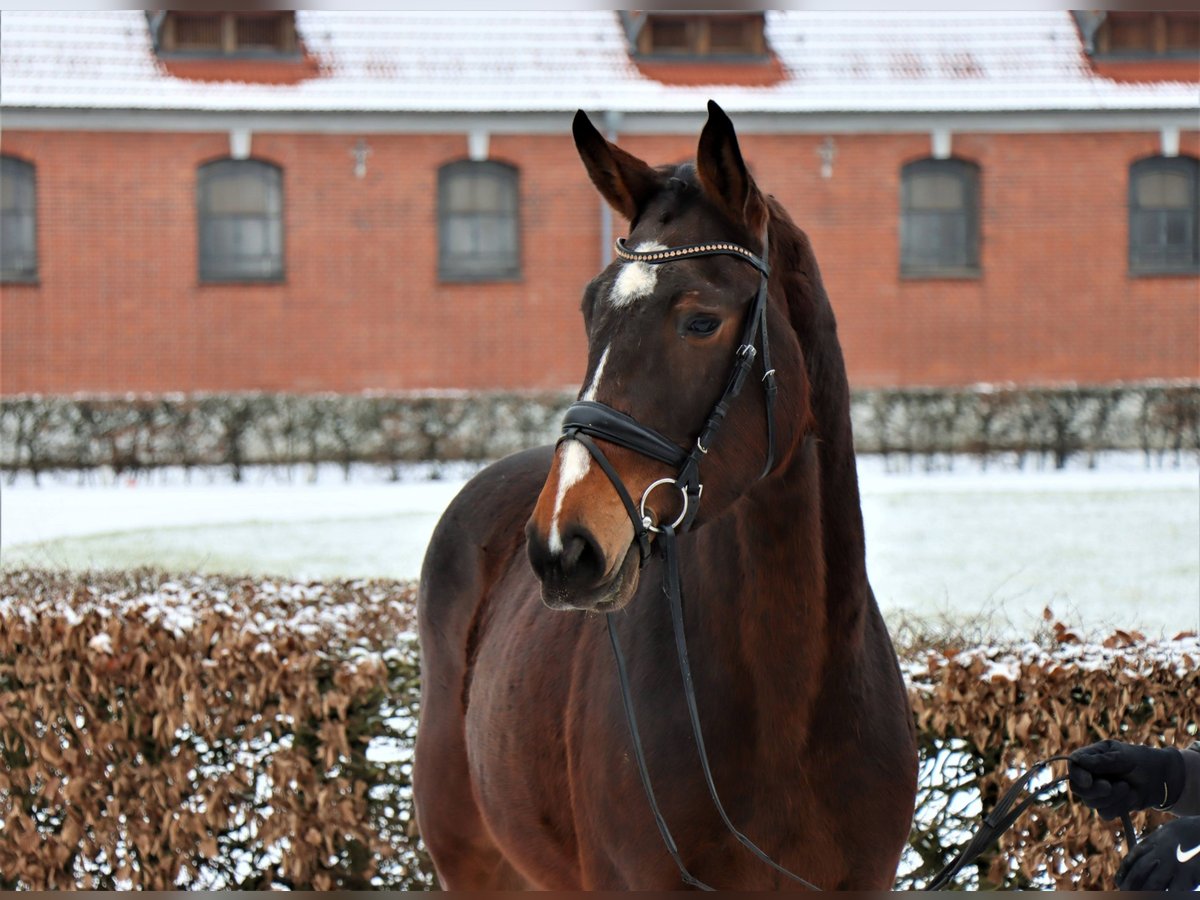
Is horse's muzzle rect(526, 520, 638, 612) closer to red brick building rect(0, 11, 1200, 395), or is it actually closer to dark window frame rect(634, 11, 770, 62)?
red brick building rect(0, 11, 1200, 395)

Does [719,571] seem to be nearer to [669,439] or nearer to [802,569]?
[802,569]

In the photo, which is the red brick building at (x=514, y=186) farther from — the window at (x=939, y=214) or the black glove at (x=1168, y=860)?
the black glove at (x=1168, y=860)

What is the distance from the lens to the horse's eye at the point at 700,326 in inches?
99.7

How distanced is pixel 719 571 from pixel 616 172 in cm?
83

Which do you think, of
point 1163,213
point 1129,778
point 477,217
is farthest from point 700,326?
point 1163,213

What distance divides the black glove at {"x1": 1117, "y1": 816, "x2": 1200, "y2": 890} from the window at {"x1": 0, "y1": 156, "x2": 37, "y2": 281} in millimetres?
Result: 21353

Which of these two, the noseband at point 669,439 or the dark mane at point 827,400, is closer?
the noseband at point 669,439

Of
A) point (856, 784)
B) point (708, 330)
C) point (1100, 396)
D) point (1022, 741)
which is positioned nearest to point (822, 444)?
point (708, 330)

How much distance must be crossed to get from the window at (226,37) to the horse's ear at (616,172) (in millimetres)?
20253

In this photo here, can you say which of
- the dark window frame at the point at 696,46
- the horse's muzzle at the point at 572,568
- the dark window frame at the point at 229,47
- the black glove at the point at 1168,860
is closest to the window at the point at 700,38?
the dark window frame at the point at 696,46

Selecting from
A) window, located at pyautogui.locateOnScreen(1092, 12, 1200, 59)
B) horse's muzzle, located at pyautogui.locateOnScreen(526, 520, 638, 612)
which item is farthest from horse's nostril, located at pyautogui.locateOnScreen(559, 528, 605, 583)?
window, located at pyautogui.locateOnScreen(1092, 12, 1200, 59)

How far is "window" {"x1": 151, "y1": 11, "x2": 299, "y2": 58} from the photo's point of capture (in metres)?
21.6

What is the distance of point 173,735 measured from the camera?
4793mm

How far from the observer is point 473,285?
71.3ft
